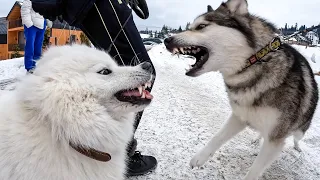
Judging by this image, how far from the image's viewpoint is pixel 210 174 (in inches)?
115

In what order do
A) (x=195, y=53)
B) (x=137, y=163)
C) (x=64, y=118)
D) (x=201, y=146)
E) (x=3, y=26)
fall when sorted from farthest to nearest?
(x=3, y=26) → (x=201, y=146) → (x=195, y=53) → (x=137, y=163) → (x=64, y=118)

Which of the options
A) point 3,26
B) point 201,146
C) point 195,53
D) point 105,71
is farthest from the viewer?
point 3,26

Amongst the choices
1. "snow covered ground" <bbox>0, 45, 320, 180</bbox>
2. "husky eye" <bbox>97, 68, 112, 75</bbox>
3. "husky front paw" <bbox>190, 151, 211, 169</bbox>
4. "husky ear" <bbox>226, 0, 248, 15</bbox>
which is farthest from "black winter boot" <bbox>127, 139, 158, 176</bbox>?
"husky ear" <bbox>226, 0, 248, 15</bbox>

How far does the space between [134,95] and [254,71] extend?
138 centimetres

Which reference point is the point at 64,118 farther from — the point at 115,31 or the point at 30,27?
the point at 30,27

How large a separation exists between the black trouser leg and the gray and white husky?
530mm

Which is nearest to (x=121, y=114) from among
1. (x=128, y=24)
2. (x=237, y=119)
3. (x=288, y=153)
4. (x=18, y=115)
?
(x=18, y=115)

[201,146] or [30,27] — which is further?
[30,27]

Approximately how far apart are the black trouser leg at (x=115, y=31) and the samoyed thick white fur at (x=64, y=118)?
26.2 inches

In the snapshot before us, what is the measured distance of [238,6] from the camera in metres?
2.99

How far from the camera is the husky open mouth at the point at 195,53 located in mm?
2940

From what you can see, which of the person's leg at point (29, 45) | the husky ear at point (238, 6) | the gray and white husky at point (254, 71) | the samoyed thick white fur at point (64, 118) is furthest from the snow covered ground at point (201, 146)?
the person's leg at point (29, 45)

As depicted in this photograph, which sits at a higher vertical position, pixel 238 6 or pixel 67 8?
pixel 238 6

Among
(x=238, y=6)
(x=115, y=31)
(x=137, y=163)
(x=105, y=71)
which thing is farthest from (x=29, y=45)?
(x=105, y=71)
